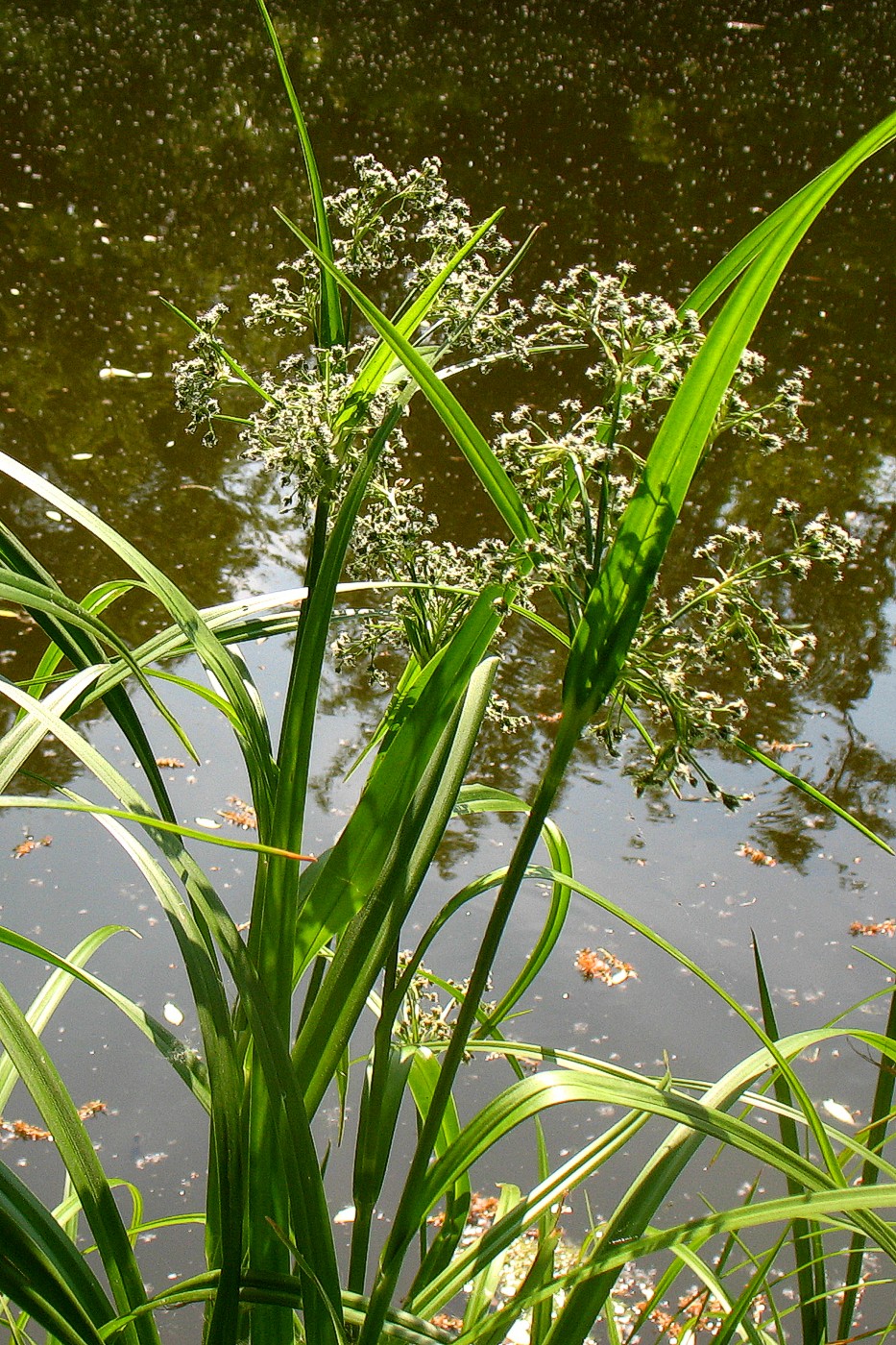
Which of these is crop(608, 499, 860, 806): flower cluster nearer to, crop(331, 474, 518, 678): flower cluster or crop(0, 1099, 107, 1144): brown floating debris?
crop(331, 474, 518, 678): flower cluster

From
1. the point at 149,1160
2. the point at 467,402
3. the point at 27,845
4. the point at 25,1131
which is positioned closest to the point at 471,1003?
the point at 149,1160

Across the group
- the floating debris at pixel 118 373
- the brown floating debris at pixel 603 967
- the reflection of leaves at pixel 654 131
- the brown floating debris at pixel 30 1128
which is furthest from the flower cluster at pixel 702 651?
the reflection of leaves at pixel 654 131

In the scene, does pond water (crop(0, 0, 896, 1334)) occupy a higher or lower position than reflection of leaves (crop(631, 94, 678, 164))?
lower

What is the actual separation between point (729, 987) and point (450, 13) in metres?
13.6

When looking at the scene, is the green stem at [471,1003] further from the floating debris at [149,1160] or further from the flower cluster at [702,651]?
the floating debris at [149,1160]

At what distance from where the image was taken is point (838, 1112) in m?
2.33

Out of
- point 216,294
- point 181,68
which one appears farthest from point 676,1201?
point 181,68

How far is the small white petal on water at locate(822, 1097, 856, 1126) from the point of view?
2.31 m

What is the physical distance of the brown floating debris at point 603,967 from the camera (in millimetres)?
2691

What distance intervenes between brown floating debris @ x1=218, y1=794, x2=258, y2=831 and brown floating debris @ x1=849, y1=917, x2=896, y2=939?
1.52 m

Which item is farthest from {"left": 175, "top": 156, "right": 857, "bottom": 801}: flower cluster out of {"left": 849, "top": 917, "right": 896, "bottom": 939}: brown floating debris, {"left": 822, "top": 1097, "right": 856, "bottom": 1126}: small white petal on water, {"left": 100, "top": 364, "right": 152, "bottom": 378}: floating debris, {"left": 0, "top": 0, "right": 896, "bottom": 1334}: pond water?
{"left": 100, "top": 364, "right": 152, "bottom": 378}: floating debris

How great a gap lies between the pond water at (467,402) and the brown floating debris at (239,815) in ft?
0.11

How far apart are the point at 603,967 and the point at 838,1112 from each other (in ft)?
1.94

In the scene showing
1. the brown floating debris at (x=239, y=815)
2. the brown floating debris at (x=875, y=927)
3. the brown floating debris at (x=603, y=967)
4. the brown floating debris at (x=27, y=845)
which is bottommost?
the brown floating debris at (x=27, y=845)
